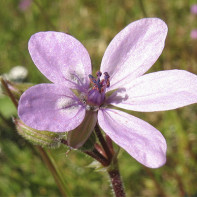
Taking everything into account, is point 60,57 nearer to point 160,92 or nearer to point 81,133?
point 81,133

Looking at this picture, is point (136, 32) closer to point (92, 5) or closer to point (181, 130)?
point (181, 130)

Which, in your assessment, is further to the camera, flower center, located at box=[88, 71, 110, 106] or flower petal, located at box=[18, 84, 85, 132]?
flower center, located at box=[88, 71, 110, 106]

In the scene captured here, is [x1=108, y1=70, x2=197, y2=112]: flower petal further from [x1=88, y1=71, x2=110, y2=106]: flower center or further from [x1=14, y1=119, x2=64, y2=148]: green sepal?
[x1=14, y1=119, x2=64, y2=148]: green sepal

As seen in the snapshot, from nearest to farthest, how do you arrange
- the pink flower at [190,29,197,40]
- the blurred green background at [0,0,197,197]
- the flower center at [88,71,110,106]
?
the flower center at [88,71,110,106] < the blurred green background at [0,0,197,197] < the pink flower at [190,29,197,40]

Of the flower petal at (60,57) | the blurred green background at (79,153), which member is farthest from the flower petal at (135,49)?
the blurred green background at (79,153)

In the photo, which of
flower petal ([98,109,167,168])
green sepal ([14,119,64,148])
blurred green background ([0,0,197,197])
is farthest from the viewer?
blurred green background ([0,0,197,197])

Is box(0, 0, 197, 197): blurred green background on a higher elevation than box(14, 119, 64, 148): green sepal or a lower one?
lower

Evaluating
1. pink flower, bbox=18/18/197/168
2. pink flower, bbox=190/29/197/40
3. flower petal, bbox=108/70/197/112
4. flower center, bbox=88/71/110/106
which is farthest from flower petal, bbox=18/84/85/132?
pink flower, bbox=190/29/197/40

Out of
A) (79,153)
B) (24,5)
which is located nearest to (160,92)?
(79,153)

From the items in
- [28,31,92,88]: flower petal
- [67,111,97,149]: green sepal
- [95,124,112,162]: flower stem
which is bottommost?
[95,124,112,162]: flower stem
